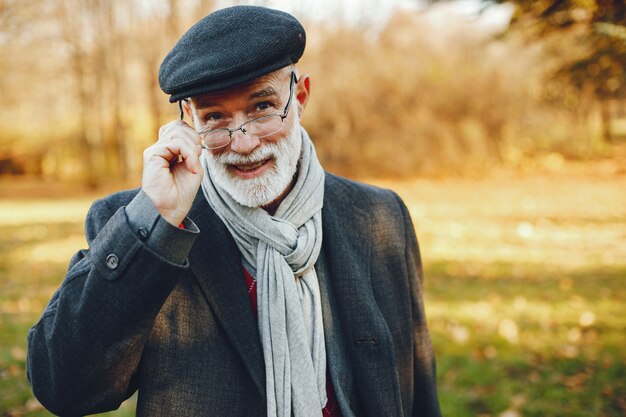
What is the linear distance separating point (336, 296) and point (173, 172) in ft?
2.58

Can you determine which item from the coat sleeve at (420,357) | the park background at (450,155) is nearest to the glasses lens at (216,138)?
the coat sleeve at (420,357)

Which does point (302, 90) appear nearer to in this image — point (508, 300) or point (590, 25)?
point (590, 25)

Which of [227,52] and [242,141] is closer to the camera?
[227,52]

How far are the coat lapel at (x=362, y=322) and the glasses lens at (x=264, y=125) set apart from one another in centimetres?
46

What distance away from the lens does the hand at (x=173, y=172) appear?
4.97ft

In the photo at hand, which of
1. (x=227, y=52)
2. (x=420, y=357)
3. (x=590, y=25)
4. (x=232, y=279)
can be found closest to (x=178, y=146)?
(x=227, y=52)

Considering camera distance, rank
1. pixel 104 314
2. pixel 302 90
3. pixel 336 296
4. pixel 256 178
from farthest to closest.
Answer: pixel 302 90 < pixel 336 296 < pixel 256 178 < pixel 104 314

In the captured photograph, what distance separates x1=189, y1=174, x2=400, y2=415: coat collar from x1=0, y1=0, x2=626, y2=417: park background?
2.17 metres

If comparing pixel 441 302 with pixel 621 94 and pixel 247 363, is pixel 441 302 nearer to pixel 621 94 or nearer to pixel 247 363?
pixel 247 363

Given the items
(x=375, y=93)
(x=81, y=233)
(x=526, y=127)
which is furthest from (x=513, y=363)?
(x=526, y=127)

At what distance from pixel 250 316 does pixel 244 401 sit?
11.0 inches

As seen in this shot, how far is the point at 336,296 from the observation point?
78.8 inches

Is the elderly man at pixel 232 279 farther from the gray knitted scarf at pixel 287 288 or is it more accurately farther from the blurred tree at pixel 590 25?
the blurred tree at pixel 590 25

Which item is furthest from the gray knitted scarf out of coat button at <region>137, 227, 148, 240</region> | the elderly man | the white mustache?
coat button at <region>137, 227, 148, 240</region>
